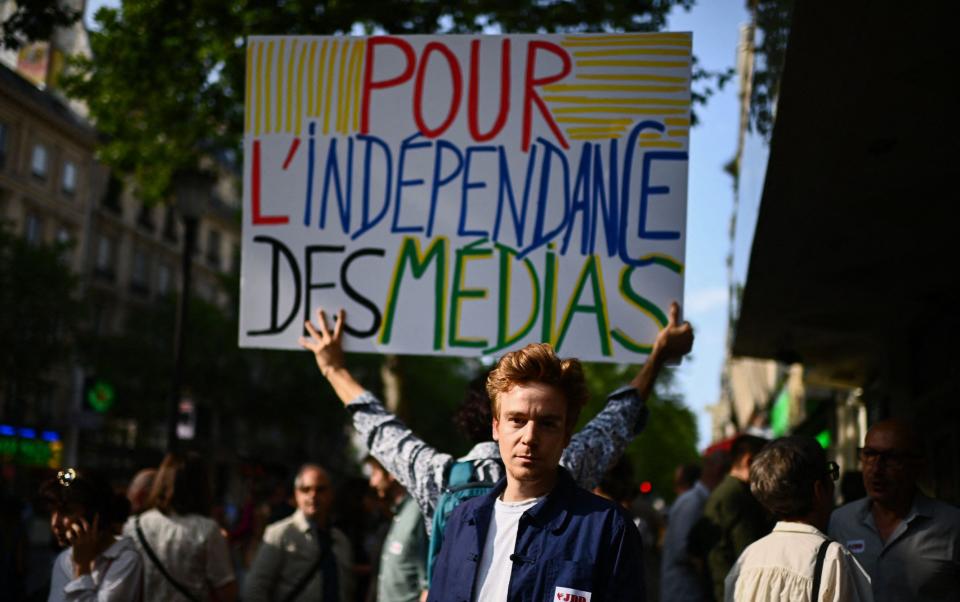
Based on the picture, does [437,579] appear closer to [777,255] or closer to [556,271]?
[556,271]

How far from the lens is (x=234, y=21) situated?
15.8m

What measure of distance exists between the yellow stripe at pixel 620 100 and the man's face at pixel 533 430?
2.04m

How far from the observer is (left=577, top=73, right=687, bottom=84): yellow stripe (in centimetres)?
464

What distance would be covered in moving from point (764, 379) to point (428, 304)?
32519mm

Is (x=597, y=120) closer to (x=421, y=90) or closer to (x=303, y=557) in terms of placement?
(x=421, y=90)

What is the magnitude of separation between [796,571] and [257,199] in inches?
97.4

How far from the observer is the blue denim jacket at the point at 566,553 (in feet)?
8.96

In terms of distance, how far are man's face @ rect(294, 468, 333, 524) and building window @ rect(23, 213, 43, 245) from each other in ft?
125

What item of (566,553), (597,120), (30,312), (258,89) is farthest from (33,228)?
(566,553)

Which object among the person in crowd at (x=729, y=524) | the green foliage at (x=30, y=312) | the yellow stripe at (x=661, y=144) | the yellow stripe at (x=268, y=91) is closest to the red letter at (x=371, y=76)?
the yellow stripe at (x=268, y=91)

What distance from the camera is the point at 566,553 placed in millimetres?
2762

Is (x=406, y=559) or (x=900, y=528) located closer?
(x=900, y=528)

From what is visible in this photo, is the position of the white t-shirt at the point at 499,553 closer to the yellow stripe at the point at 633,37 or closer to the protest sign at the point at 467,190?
the protest sign at the point at 467,190

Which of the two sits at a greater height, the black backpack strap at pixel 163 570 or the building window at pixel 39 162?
the building window at pixel 39 162
